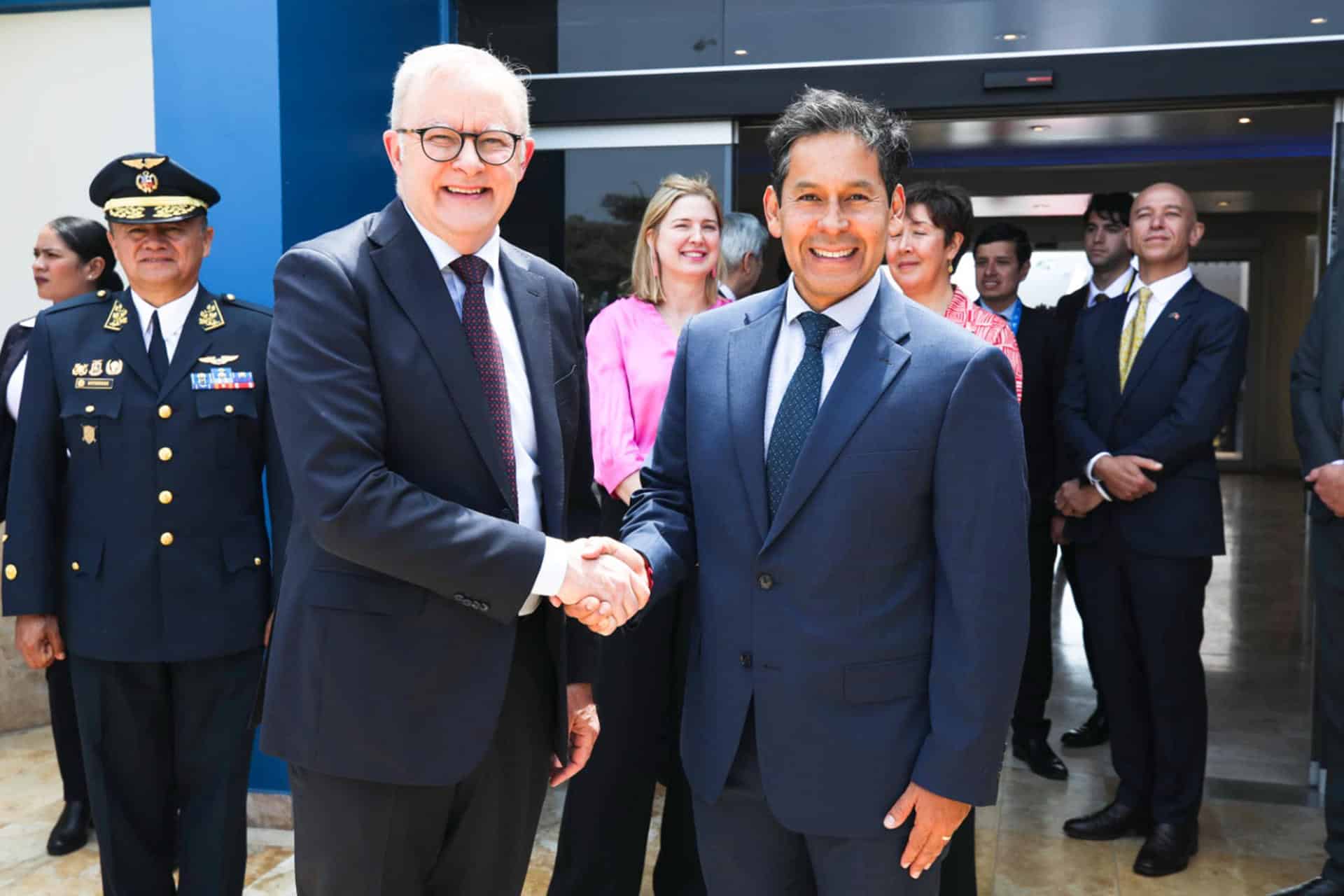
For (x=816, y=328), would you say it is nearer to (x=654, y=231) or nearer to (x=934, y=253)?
(x=934, y=253)

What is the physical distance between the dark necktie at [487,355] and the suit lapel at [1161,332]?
2.47m

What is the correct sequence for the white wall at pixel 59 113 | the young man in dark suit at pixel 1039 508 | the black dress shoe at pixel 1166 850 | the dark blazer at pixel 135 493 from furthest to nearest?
the white wall at pixel 59 113
the young man in dark suit at pixel 1039 508
the black dress shoe at pixel 1166 850
the dark blazer at pixel 135 493

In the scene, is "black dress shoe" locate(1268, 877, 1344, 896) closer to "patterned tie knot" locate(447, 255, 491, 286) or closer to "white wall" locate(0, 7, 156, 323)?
"patterned tie knot" locate(447, 255, 491, 286)

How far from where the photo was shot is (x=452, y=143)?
1.78 m

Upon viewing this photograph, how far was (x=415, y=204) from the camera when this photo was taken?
1.81 metres

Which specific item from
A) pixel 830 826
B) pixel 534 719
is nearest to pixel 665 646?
pixel 534 719

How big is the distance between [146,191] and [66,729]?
75.7 inches

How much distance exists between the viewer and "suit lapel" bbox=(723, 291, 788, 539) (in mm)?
1802

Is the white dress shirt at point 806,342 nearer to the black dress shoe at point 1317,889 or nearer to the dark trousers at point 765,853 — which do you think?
the dark trousers at point 765,853

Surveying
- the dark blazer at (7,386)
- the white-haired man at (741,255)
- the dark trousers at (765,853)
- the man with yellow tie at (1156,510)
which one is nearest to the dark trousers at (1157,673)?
the man with yellow tie at (1156,510)

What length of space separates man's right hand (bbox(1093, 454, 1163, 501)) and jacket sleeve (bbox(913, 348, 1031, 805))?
76.8 inches

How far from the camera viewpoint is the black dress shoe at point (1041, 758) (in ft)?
14.0

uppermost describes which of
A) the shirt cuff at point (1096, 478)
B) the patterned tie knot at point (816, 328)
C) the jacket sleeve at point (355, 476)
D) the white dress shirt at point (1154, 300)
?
the white dress shirt at point (1154, 300)

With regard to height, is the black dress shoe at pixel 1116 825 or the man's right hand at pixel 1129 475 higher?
the man's right hand at pixel 1129 475
